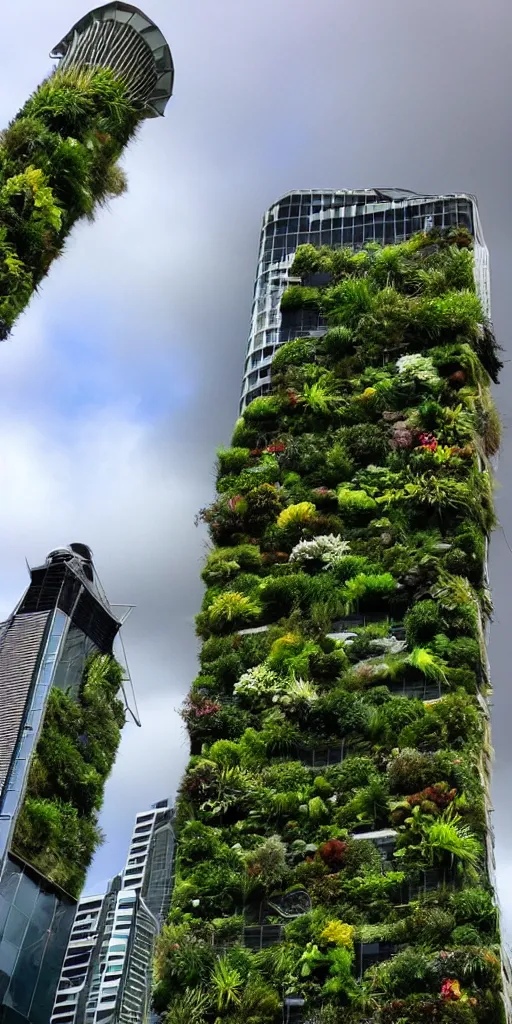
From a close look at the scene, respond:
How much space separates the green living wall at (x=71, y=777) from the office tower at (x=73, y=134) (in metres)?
15.0

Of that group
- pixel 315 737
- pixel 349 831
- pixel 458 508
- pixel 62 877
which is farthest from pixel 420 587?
pixel 62 877

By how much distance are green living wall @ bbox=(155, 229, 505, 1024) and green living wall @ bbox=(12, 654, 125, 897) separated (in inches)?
206

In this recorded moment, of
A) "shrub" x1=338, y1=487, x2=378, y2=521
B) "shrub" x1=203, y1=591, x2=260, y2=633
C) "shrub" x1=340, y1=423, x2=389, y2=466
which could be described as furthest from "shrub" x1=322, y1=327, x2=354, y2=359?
"shrub" x1=203, y1=591, x2=260, y2=633

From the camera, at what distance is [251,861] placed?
2147cm

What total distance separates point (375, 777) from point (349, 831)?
1.07 metres

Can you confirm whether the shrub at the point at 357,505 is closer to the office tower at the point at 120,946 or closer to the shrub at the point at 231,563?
the shrub at the point at 231,563

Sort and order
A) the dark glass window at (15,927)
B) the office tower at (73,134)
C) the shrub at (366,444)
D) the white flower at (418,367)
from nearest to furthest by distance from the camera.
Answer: the office tower at (73,134) < the dark glass window at (15,927) < the shrub at (366,444) < the white flower at (418,367)

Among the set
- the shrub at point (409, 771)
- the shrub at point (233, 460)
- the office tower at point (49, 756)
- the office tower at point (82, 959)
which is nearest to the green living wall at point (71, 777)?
the office tower at point (49, 756)

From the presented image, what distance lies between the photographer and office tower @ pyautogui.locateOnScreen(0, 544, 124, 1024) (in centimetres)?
2581

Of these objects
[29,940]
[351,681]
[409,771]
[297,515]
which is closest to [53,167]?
[409,771]

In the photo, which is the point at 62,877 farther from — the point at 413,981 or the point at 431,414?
the point at 431,414

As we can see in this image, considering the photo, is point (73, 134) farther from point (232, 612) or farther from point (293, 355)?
point (293, 355)

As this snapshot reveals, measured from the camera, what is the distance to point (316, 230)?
113ft

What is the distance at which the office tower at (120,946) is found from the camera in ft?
85.6
